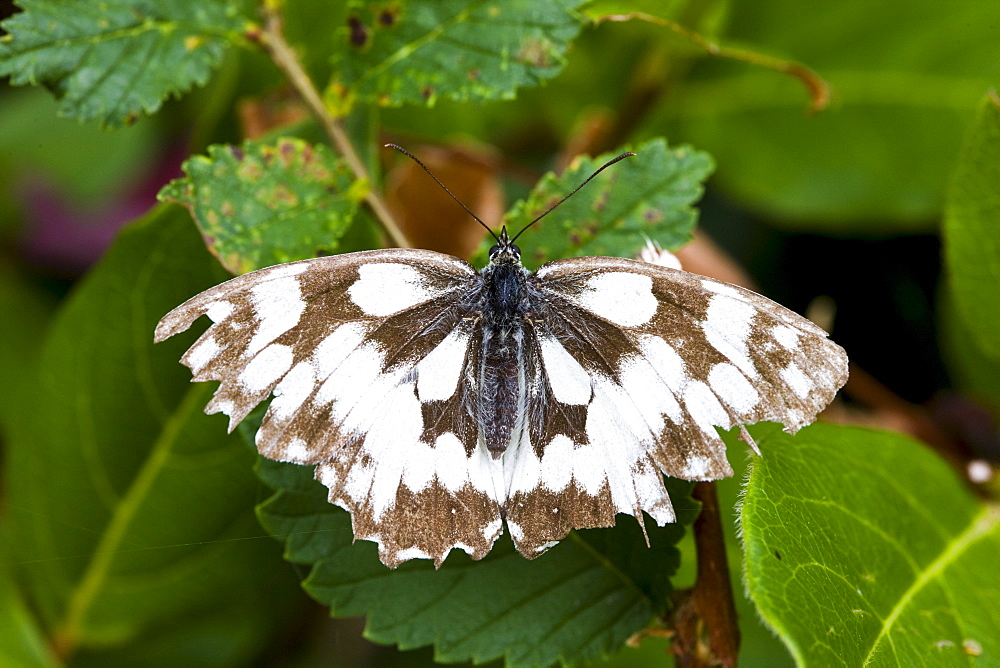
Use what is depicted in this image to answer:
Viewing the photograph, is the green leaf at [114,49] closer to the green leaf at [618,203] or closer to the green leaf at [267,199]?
the green leaf at [267,199]

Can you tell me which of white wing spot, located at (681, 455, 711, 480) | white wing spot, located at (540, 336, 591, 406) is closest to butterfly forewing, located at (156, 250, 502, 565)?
white wing spot, located at (540, 336, 591, 406)

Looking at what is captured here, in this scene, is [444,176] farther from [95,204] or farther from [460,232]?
[95,204]

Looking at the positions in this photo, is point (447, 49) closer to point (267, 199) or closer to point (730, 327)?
point (267, 199)

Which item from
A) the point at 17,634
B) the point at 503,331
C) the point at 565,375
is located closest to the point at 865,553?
the point at 565,375

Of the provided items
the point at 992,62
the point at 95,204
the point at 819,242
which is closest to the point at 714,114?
the point at 819,242

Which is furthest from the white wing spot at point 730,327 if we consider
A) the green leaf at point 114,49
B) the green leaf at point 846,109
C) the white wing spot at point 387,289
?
the green leaf at point 846,109
